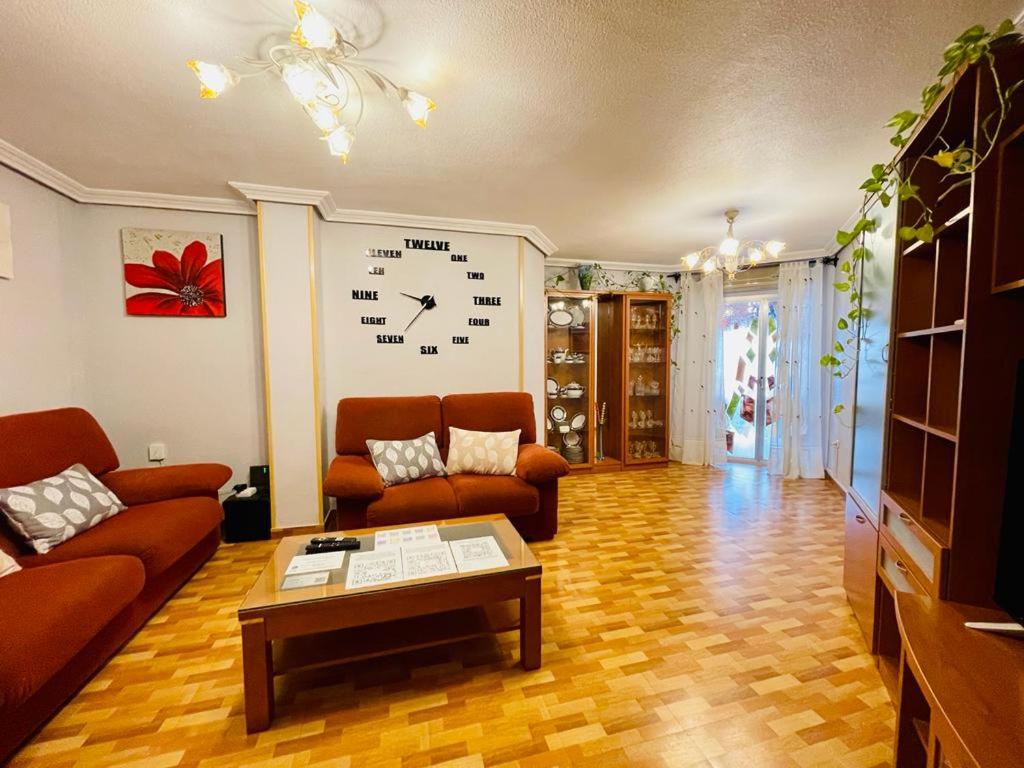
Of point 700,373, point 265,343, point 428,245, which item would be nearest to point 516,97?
point 428,245

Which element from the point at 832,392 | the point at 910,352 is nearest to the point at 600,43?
the point at 910,352

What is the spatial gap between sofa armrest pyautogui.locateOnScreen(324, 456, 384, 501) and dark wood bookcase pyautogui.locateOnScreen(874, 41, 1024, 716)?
2.33 meters

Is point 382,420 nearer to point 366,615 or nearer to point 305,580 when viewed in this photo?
point 305,580

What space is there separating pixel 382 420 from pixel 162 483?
1.26 meters

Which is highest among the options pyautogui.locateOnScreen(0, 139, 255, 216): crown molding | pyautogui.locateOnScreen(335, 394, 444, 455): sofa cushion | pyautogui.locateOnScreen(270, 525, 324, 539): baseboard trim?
pyautogui.locateOnScreen(0, 139, 255, 216): crown molding

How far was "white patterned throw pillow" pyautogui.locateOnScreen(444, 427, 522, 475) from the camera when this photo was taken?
287 cm

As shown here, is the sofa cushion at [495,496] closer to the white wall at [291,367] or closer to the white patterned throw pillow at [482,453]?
the white patterned throw pillow at [482,453]

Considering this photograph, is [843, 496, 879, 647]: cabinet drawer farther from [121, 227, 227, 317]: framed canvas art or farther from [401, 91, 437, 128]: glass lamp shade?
[121, 227, 227, 317]: framed canvas art

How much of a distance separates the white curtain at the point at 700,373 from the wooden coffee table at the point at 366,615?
3561 millimetres

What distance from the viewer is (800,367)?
13.9 feet

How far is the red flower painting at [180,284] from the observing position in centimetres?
287

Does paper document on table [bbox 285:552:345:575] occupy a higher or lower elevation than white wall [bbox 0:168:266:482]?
lower

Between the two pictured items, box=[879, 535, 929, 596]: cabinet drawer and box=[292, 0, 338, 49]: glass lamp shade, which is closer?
box=[292, 0, 338, 49]: glass lamp shade

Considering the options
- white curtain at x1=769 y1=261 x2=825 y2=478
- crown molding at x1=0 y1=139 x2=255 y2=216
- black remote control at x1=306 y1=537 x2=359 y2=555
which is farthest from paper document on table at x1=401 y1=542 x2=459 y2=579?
white curtain at x1=769 y1=261 x2=825 y2=478
